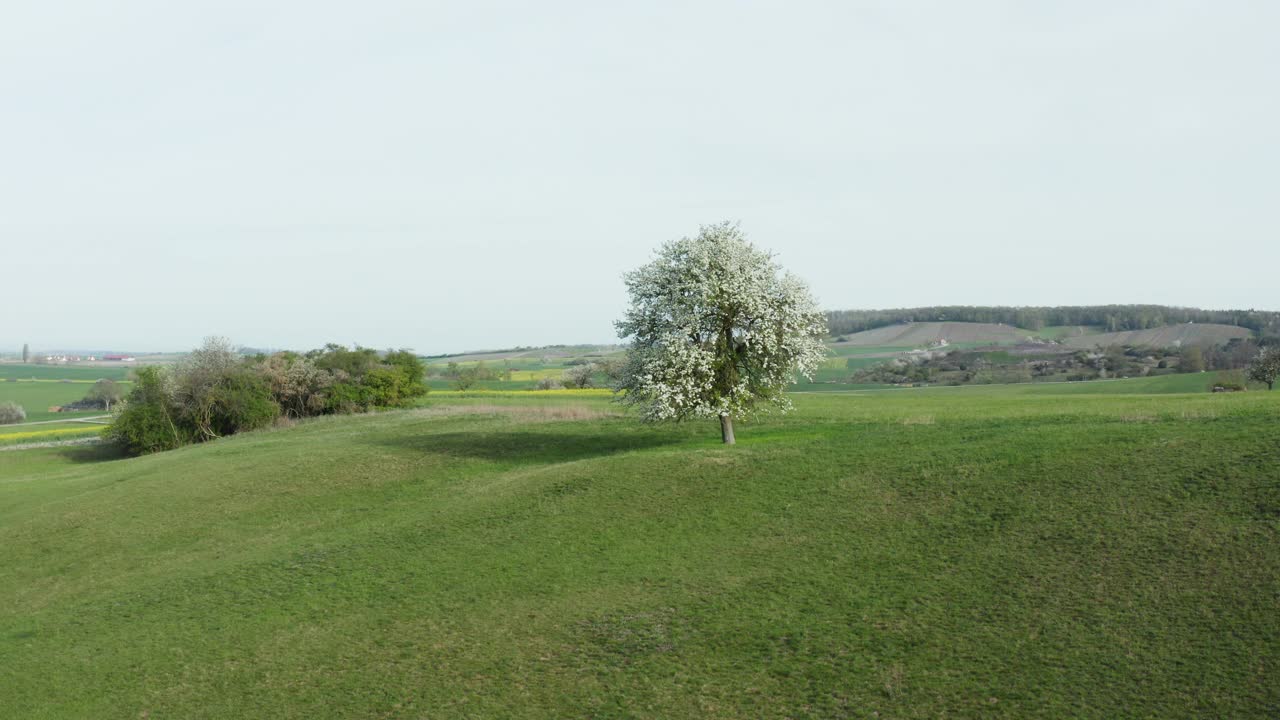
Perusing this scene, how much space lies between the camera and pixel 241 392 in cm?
6769

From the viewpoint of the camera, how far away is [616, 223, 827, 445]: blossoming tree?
34438 mm

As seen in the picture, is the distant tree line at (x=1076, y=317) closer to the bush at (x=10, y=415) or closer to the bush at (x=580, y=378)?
the bush at (x=580, y=378)

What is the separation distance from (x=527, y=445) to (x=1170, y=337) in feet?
409

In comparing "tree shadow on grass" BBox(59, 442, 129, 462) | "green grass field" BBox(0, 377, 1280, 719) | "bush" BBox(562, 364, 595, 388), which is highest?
"bush" BBox(562, 364, 595, 388)

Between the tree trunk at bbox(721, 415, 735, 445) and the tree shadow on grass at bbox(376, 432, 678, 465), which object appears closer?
the tree trunk at bbox(721, 415, 735, 445)

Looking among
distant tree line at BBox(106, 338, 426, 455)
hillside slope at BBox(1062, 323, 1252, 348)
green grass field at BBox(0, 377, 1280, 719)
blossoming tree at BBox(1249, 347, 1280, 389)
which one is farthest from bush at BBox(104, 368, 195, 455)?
hillside slope at BBox(1062, 323, 1252, 348)

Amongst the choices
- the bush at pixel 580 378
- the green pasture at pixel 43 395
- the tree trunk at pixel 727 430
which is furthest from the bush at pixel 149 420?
the tree trunk at pixel 727 430

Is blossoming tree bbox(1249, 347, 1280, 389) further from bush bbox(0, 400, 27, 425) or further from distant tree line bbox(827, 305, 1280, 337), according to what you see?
bush bbox(0, 400, 27, 425)

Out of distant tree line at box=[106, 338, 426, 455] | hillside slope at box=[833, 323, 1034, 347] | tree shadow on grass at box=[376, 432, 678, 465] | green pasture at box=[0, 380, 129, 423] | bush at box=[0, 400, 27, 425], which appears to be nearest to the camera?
tree shadow on grass at box=[376, 432, 678, 465]

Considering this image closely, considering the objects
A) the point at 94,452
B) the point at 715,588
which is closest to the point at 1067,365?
the point at 715,588

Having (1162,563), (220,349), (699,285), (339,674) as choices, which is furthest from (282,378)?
(1162,563)

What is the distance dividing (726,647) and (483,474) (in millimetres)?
20865

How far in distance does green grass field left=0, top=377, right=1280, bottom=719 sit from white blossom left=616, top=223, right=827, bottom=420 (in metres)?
4.02

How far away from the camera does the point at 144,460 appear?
173 ft
